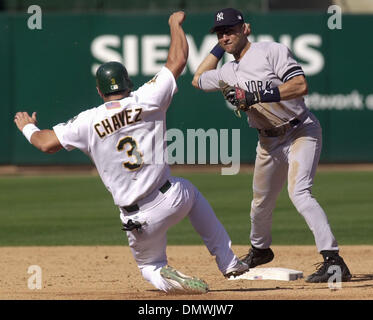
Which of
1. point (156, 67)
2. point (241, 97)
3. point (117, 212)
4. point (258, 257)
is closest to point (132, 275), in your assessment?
point (258, 257)

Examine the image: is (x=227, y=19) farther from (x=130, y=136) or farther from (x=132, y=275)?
(x=132, y=275)

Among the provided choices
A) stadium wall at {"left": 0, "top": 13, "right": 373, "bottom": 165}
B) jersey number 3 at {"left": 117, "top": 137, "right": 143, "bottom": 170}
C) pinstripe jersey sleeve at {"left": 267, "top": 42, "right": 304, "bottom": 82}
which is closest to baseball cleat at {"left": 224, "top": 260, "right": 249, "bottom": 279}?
jersey number 3 at {"left": 117, "top": 137, "right": 143, "bottom": 170}

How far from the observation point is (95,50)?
1845 cm

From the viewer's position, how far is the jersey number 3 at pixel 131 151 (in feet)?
21.3

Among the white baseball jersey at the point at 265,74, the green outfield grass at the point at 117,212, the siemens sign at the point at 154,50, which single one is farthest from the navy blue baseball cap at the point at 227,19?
the siemens sign at the point at 154,50

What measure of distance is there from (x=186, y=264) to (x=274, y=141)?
5.72 feet

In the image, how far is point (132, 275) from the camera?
8.23 m

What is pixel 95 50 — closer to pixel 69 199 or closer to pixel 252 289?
pixel 69 199

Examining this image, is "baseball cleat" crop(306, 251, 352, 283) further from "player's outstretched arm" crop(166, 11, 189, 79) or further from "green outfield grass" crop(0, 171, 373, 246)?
"green outfield grass" crop(0, 171, 373, 246)

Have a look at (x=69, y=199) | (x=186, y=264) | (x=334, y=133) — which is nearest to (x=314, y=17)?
(x=334, y=133)

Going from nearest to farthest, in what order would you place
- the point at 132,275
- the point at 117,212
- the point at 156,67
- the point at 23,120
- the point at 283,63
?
the point at 23,120
the point at 283,63
the point at 132,275
the point at 117,212
the point at 156,67

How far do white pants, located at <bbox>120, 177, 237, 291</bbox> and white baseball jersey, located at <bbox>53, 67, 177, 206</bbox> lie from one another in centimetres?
12

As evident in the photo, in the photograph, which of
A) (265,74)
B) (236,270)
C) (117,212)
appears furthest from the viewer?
(117,212)

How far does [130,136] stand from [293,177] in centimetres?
160
